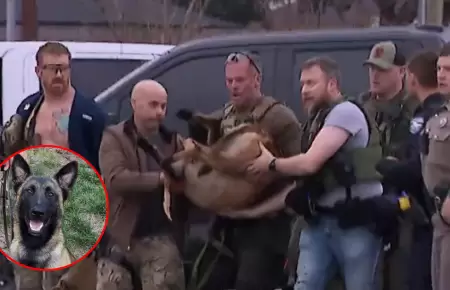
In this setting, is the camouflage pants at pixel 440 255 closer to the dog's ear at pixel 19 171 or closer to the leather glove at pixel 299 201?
the leather glove at pixel 299 201

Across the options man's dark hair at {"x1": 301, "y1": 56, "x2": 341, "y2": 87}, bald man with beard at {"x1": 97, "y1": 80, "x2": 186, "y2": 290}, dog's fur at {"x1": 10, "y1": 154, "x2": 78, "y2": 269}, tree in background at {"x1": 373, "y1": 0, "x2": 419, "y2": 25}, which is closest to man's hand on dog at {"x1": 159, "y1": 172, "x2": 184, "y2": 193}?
bald man with beard at {"x1": 97, "y1": 80, "x2": 186, "y2": 290}

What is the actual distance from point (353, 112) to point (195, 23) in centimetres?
1846

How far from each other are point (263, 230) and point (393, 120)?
0.97 m

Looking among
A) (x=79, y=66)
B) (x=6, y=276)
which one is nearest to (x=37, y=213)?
(x=6, y=276)

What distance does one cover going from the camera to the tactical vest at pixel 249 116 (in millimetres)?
5355

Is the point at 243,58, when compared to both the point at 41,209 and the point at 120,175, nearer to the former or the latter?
the point at 120,175

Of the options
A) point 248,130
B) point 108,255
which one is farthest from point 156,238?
point 248,130

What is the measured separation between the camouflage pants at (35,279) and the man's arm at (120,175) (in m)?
0.76

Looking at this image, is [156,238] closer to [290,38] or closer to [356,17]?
[290,38]

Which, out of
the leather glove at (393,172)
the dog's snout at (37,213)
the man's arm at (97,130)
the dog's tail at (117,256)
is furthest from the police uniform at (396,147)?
the dog's snout at (37,213)

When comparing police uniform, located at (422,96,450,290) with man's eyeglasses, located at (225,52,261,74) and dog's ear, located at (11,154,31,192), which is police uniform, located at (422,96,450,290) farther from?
dog's ear, located at (11,154,31,192)

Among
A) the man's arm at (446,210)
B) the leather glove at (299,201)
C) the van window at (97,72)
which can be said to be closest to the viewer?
the man's arm at (446,210)

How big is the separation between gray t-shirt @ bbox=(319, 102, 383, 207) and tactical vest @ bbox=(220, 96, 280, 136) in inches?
20.4

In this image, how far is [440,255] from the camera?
496cm
